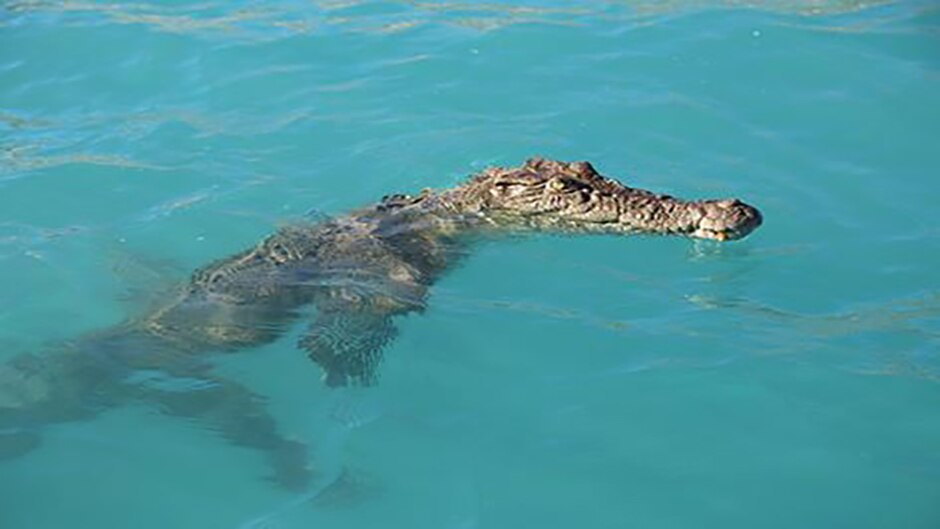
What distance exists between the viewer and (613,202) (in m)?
8.48

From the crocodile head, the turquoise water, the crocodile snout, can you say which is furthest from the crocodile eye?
the crocodile snout

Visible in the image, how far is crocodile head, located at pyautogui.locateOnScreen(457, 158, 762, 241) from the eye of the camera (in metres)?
8.16

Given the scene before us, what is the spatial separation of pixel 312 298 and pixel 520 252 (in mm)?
1580

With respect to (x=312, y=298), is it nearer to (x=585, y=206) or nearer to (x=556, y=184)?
(x=556, y=184)

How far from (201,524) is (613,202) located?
11.5 feet

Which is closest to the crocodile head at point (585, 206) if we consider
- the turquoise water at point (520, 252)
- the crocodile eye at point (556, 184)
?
the crocodile eye at point (556, 184)

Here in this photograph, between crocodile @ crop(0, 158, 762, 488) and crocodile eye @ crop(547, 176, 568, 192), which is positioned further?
crocodile eye @ crop(547, 176, 568, 192)

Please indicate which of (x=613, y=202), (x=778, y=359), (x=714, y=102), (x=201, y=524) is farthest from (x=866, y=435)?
(x=714, y=102)

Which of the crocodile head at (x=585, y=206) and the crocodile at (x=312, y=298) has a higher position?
the crocodile head at (x=585, y=206)

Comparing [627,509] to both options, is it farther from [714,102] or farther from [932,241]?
[714,102]

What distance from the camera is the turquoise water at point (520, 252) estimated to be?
686 centimetres

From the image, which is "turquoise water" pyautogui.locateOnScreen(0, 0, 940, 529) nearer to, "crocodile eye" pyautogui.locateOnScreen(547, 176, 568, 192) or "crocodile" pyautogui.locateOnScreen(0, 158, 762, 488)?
"crocodile" pyautogui.locateOnScreen(0, 158, 762, 488)

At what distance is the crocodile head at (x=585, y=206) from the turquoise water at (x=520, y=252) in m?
0.31

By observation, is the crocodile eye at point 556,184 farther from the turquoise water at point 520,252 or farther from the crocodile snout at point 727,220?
the crocodile snout at point 727,220
